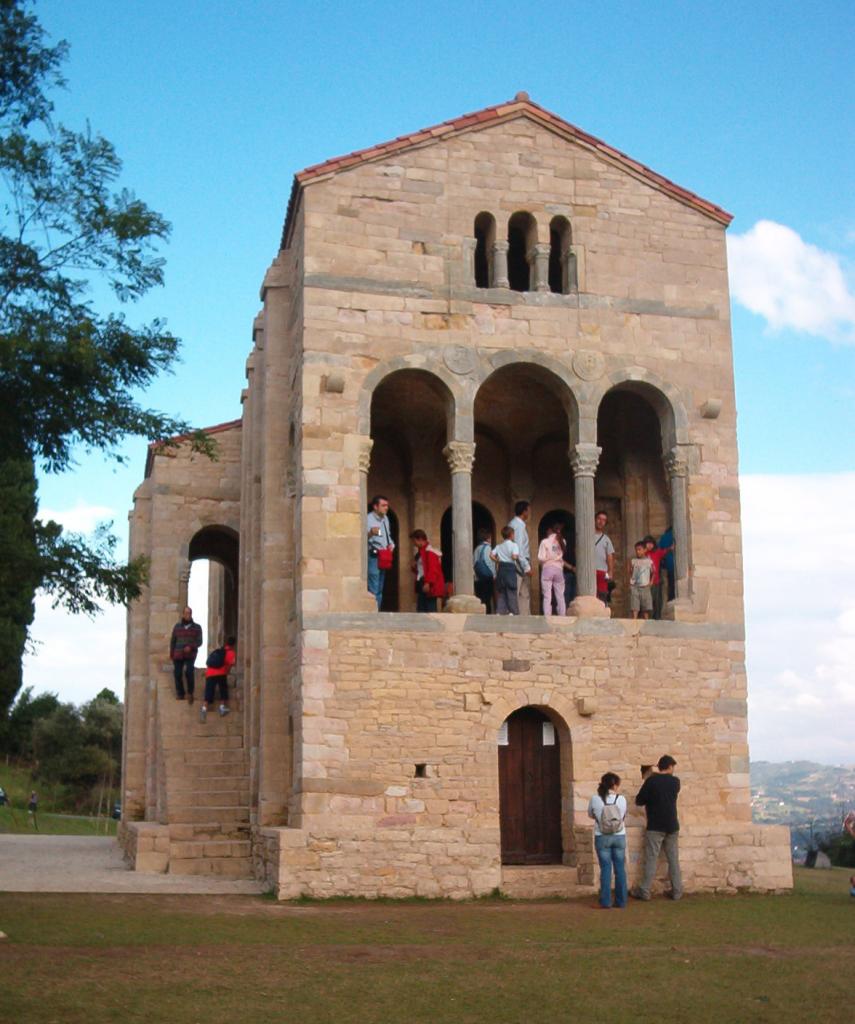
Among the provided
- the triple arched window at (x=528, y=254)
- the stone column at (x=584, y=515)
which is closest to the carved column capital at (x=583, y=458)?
the stone column at (x=584, y=515)

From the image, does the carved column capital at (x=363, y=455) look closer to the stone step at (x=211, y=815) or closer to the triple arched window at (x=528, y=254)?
the triple arched window at (x=528, y=254)

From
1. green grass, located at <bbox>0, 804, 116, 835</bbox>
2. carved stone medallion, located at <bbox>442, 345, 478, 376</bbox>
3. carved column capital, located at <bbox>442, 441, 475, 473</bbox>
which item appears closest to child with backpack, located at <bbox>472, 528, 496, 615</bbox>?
carved column capital, located at <bbox>442, 441, 475, 473</bbox>

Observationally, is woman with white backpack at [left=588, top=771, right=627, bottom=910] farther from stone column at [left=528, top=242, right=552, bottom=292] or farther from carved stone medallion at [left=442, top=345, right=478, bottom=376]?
stone column at [left=528, top=242, right=552, bottom=292]

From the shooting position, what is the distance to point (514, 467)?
77.2ft

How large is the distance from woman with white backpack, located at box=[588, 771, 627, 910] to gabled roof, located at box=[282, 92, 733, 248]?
9.65 m

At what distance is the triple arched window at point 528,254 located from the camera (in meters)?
20.2

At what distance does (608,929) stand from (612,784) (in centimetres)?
224

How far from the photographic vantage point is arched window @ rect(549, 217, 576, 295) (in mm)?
20453

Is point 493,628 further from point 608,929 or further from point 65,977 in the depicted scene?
point 65,977

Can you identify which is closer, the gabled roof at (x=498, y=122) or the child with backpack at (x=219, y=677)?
the gabled roof at (x=498, y=122)

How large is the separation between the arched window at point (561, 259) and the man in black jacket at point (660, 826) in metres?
7.65

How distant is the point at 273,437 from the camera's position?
2089 centimetres

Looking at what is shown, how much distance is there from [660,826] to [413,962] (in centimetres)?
649

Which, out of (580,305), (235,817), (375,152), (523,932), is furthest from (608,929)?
(375,152)
